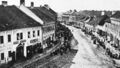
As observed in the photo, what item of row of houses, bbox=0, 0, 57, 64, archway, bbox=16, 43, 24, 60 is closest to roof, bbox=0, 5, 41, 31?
row of houses, bbox=0, 0, 57, 64

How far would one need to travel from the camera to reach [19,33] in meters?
34.7

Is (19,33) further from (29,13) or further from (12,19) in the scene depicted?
(29,13)

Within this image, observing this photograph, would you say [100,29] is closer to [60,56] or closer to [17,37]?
[60,56]

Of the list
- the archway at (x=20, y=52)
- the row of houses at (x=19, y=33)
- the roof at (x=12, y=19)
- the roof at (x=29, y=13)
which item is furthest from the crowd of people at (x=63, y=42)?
the roof at (x=29, y=13)

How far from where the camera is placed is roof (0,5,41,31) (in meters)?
32.4

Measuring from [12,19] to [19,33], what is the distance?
2904 millimetres

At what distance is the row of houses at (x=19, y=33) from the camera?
31.3 m

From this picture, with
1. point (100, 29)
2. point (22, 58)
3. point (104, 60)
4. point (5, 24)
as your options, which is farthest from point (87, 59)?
point (100, 29)

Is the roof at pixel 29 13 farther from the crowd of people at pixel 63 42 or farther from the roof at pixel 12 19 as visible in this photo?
the crowd of people at pixel 63 42

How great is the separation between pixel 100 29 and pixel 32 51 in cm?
4647

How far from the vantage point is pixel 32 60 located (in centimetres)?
3403

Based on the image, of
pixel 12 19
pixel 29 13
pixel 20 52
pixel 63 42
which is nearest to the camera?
pixel 20 52

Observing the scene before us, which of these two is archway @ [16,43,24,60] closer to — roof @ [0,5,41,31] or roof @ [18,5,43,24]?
roof @ [0,5,41,31]

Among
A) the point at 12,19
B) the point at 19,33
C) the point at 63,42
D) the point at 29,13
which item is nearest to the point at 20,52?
the point at 19,33
